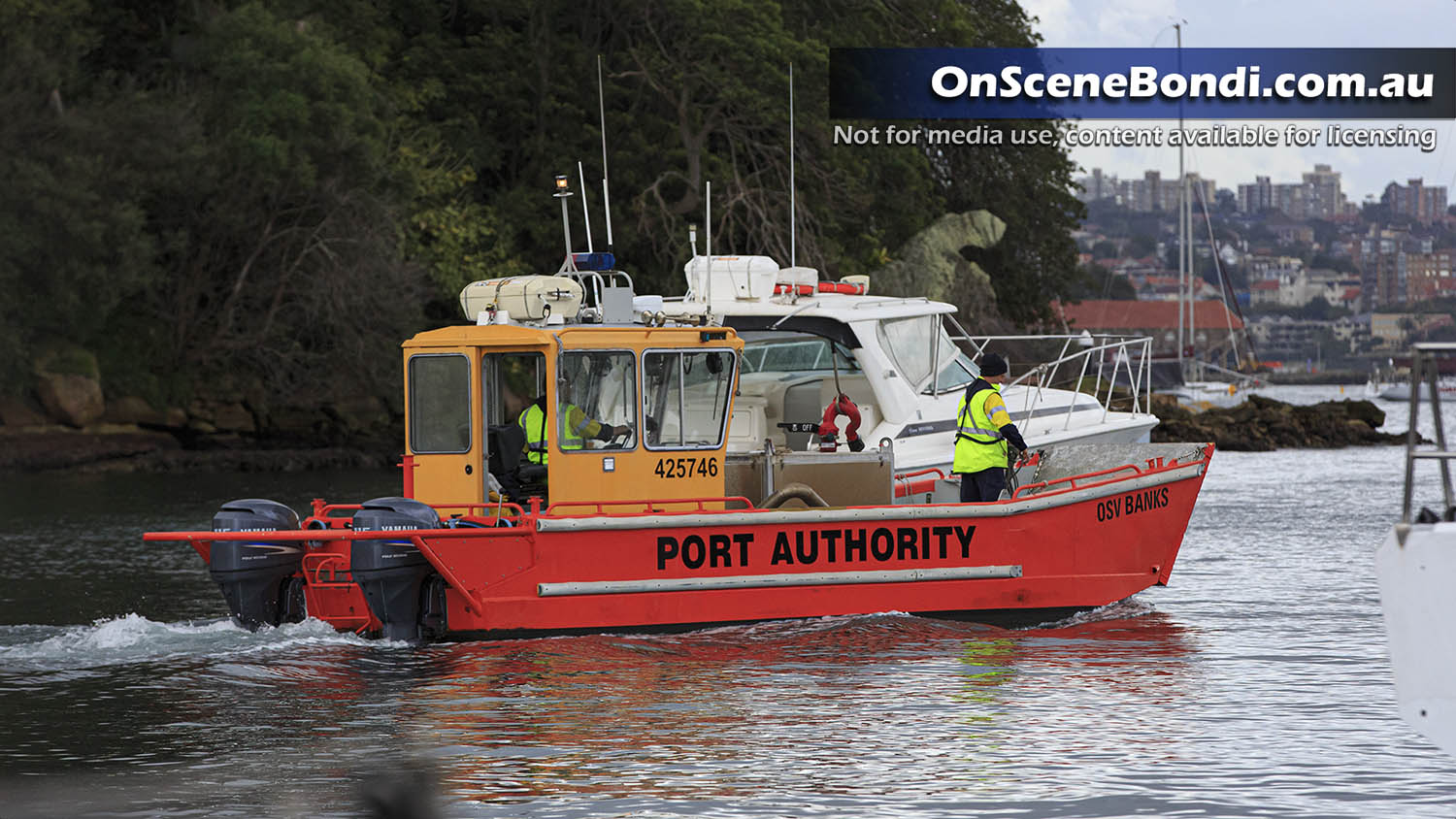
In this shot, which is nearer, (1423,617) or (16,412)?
(1423,617)

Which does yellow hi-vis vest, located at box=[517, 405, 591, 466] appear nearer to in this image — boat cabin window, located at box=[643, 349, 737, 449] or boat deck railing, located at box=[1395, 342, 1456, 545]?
boat cabin window, located at box=[643, 349, 737, 449]

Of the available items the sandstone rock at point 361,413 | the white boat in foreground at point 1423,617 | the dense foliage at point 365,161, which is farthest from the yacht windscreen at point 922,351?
the sandstone rock at point 361,413

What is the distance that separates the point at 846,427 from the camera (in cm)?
1603

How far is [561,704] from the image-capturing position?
37.9 ft

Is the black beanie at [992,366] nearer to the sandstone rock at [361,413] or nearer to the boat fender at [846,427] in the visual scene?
the boat fender at [846,427]

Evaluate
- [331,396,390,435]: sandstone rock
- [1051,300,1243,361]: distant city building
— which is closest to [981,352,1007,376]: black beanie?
[331,396,390,435]: sandstone rock

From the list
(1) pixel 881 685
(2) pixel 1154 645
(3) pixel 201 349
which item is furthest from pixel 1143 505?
(3) pixel 201 349

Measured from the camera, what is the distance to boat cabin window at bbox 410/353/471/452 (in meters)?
13.8

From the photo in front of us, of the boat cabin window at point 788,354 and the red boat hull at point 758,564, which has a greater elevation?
the boat cabin window at point 788,354

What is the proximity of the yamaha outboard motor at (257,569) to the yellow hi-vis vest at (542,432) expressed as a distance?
186cm

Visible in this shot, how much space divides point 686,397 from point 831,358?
390 cm

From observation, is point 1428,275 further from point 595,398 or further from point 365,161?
point 595,398

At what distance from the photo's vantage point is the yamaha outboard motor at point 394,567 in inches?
498

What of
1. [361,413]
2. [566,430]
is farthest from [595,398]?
[361,413]
